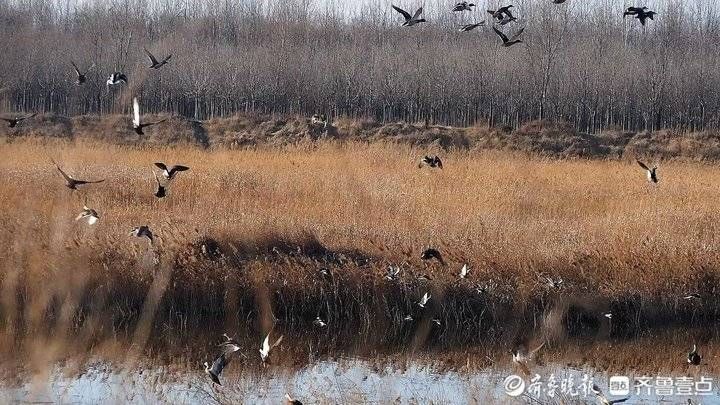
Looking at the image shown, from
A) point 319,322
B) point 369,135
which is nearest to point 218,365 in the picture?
point 319,322

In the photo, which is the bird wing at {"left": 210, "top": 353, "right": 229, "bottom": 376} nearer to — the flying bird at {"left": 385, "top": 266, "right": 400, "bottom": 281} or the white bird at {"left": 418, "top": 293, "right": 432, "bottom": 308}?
the white bird at {"left": 418, "top": 293, "right": 432, "bottom": 308}

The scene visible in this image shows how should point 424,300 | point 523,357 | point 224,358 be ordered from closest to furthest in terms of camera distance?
point 224,358, point 523,357, point 424,300

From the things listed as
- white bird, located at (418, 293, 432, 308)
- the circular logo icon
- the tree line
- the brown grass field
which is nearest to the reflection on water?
the circular logo icon

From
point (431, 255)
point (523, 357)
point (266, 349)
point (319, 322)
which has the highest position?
point (431, 255)

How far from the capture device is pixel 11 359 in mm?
9664

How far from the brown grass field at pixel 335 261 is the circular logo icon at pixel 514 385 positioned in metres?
1.52

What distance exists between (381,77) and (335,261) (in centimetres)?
3325

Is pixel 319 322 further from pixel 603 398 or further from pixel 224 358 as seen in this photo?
pixel 603 398

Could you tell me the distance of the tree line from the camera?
43156 mm

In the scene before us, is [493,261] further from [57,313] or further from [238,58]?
[238,58]

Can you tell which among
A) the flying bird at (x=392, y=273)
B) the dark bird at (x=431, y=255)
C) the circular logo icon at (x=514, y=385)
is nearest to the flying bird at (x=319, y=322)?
the flying bird at (x=392, y=273)

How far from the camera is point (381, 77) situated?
44.8m

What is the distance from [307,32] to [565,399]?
147 feet

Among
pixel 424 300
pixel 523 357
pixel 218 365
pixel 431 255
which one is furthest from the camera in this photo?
pixel 431 255
